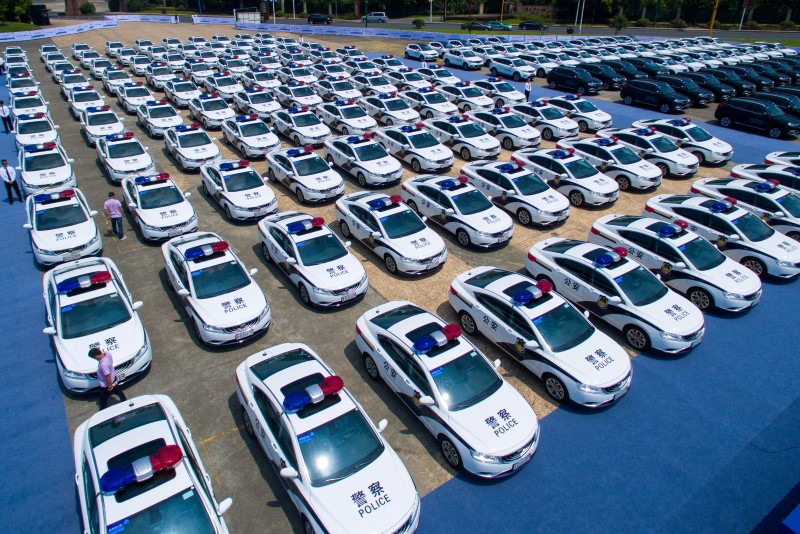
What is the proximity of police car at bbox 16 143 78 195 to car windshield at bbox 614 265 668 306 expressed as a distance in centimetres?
1821

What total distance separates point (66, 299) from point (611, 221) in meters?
13.9

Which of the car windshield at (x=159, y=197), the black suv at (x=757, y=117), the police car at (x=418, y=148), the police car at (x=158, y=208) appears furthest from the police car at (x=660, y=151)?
the car windshield at (x=159, y=197)

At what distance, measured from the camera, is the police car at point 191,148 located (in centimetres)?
1938

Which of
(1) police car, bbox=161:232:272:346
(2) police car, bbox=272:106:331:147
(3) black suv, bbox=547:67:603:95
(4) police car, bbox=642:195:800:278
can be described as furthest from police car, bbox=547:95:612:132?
(1) police car, bbox=161:232:272:346

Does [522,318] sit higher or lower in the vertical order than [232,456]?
higher

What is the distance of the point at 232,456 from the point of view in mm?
8453

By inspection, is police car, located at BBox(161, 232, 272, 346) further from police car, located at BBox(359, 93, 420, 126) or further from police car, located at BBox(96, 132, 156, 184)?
police car, located at BBox(359, 93, 420, 126)

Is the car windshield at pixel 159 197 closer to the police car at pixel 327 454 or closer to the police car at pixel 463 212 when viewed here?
the police car at pixel 463 212

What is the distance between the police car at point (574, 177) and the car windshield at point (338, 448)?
12.9m

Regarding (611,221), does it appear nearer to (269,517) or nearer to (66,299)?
(269,517)

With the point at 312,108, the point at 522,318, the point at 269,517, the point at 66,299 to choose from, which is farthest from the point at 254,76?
the point at 269,517

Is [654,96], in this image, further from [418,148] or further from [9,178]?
[9,178]

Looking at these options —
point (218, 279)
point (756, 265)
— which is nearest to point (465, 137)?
point (756, 265)

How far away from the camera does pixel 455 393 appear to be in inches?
334
